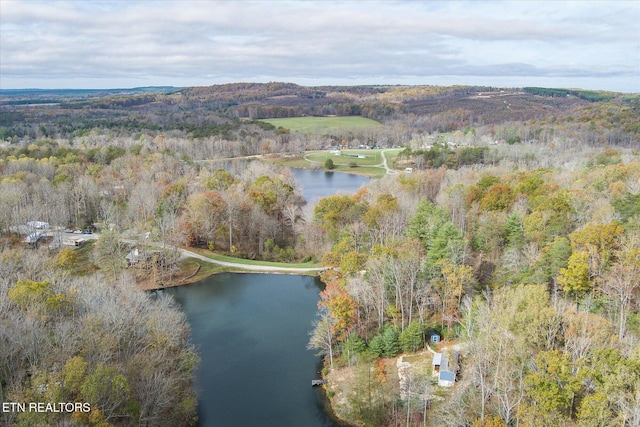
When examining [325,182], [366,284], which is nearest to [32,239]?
[366,284]

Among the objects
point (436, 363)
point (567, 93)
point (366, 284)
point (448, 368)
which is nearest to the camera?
point (448, 368)

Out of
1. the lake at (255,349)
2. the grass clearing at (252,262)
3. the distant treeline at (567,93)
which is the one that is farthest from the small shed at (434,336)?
the distant treeline at (567,93)

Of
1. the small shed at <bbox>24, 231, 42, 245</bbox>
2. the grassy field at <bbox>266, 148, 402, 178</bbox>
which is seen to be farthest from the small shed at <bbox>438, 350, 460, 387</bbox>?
the grassy field at <bbox>266, 148, 402, 178</bbox>

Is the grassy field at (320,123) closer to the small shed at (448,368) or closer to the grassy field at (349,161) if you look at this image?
the grassy field at (349,161)

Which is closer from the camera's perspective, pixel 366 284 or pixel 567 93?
pixel 366 284

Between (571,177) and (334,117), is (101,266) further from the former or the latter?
(334,117)

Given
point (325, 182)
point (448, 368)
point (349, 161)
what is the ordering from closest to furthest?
1. point (448, 368)
2. point (325, 182)
3. point (349, 161)

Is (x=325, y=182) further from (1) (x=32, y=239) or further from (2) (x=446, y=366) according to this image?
(2) (x=446, y=366)

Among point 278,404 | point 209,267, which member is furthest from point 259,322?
point 209,267
